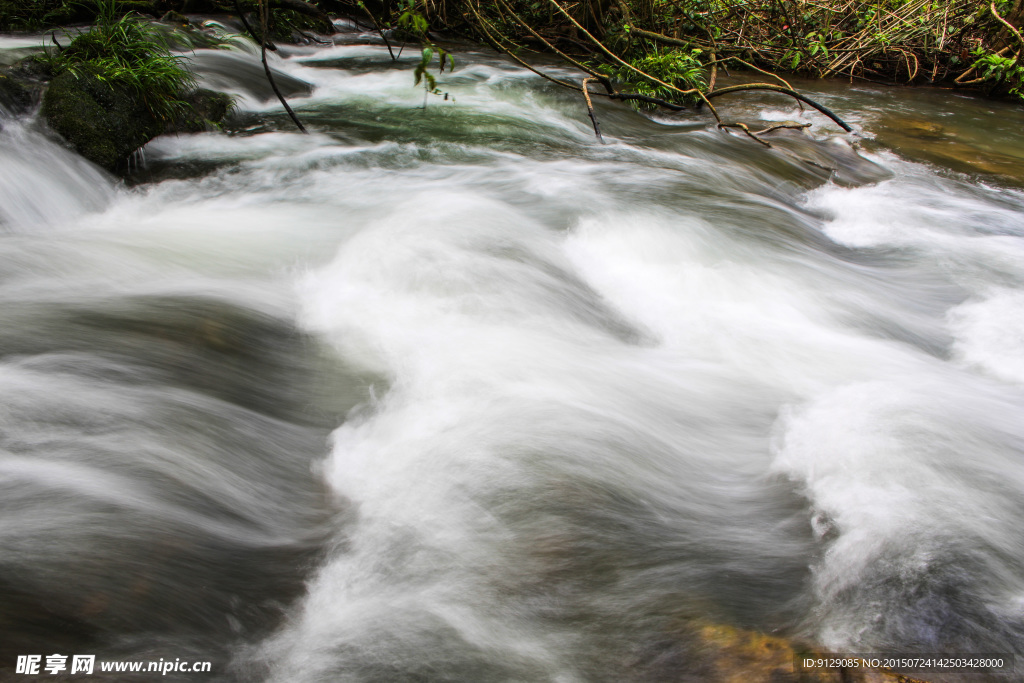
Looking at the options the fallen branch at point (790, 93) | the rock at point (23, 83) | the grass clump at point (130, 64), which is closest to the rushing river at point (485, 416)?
the rock at point (23, 83)

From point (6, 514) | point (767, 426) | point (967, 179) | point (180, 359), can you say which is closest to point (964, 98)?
point (967, 179)

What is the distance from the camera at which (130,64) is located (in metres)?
4.61

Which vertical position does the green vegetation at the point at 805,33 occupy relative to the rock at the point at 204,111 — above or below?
above

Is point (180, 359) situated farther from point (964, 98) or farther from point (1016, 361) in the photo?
point (964, 98)

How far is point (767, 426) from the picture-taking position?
274 cm

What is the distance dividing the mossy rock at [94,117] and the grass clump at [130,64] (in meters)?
0.06

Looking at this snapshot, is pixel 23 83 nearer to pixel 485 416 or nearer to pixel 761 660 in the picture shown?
pixel 485 416

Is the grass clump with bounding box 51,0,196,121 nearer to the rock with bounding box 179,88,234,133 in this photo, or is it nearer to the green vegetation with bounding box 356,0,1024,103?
the rock with bounding box 179,88,234,133

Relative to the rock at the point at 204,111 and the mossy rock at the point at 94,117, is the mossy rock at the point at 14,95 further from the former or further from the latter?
the rock at the point at 204,111

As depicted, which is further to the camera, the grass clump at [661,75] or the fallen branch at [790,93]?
the grass clump at [661,75]

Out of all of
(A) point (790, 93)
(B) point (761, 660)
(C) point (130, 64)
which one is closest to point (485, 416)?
(B) point (761, 660)

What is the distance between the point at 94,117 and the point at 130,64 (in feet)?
2.19

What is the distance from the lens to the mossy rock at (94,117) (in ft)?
13.5

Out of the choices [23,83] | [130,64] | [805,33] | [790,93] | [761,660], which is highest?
[805,33]
